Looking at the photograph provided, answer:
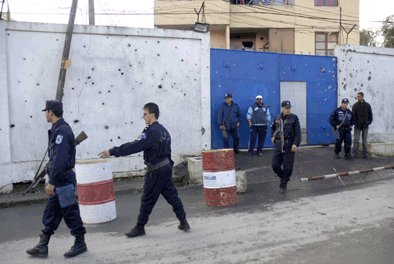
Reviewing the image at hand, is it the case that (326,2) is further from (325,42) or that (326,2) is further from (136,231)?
(136,231)

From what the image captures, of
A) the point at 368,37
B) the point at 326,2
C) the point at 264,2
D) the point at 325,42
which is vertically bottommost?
the point at 325,42

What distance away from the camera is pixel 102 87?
34.1ft

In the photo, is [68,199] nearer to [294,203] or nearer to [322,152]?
[294,203]

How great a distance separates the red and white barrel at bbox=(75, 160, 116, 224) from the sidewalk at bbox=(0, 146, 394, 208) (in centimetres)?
229

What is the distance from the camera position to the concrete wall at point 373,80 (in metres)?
14.3

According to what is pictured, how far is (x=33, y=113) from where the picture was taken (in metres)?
9.65

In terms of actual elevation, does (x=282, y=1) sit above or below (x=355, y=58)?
above

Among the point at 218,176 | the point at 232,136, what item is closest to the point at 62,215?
the point at 218,176

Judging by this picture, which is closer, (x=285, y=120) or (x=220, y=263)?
(x=220, y=263)

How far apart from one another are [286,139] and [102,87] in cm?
433

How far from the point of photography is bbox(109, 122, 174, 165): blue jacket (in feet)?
19.6

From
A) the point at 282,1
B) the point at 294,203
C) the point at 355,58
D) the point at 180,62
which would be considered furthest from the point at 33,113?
the point at 282,1

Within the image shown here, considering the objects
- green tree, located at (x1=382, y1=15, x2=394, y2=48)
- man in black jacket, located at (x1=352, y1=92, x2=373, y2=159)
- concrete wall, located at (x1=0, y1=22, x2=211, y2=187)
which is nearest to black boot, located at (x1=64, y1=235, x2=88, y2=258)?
concrete wall, located at (x1=0, y1=22, x2=211, y2=187)

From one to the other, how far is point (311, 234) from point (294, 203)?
197cm
